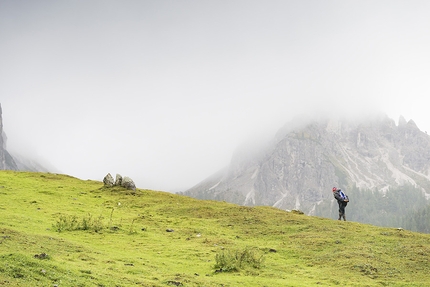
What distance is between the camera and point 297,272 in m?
22.2

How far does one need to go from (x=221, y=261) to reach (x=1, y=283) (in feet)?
41.0

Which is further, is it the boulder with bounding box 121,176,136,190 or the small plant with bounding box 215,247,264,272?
the boulder with bounding box 121,176,136,190

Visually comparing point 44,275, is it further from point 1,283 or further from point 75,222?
point 75,222

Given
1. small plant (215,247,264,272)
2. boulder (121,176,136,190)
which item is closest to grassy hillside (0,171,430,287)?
small plant (215,247,264,272)

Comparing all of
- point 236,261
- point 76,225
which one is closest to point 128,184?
point 76,225

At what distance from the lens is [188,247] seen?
26.8 m

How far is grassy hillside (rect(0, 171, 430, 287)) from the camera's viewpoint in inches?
665

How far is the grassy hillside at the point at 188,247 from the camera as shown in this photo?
665 inches

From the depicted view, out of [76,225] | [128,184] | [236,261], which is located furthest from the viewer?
[128,184]

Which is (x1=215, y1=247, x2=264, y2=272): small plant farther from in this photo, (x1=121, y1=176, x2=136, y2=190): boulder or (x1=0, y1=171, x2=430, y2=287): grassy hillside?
(x1=121, y1=176, x2=136, y2=190): boulder

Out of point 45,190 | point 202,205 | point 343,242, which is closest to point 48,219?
point 45,190

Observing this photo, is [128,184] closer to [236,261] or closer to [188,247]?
[188,247]

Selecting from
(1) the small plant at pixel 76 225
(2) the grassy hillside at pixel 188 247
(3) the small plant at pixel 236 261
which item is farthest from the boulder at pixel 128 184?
(3) the small plant at pixel 236 261

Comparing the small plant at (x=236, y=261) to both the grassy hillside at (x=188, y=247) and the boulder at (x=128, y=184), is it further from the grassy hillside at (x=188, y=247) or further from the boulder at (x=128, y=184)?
the boulder at (x=128, y=184)
